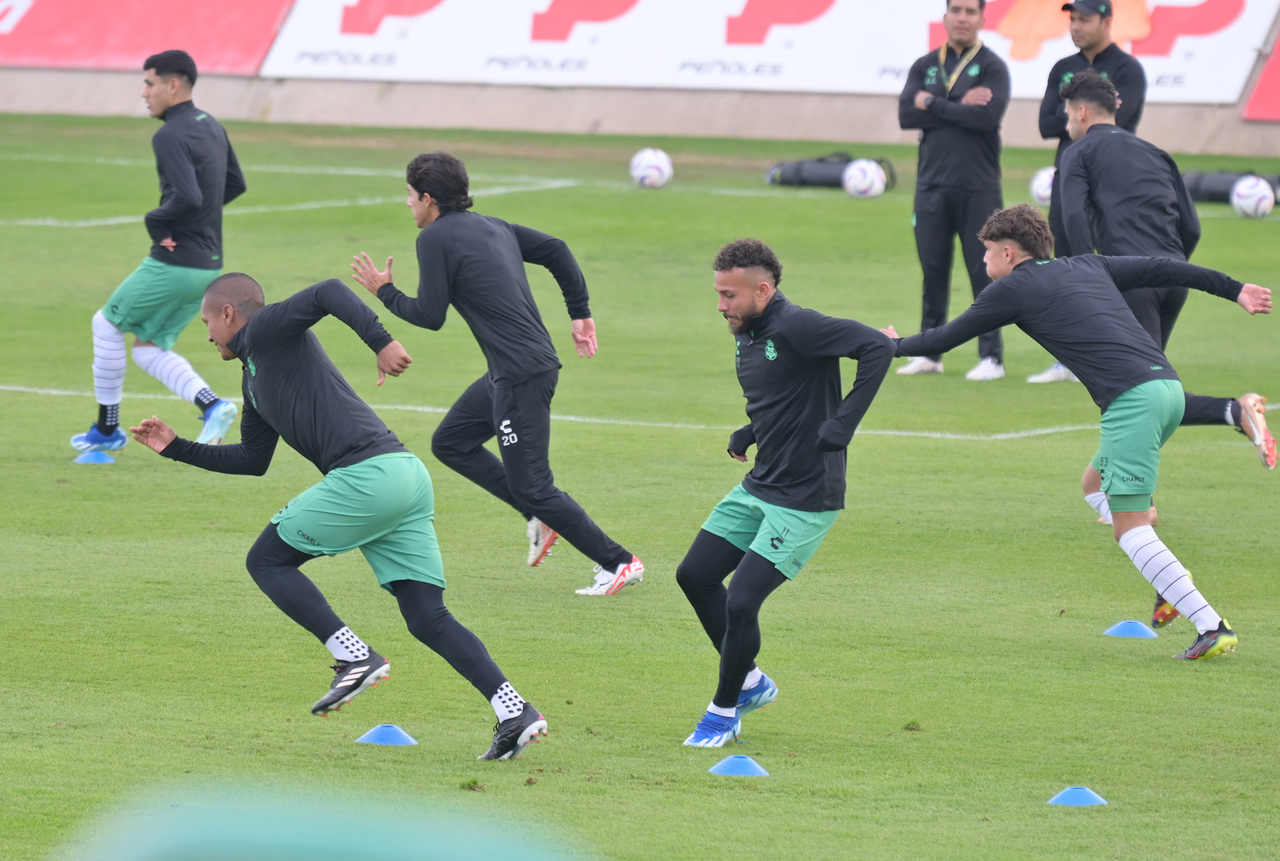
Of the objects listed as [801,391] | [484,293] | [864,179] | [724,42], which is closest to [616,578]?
[484,293]

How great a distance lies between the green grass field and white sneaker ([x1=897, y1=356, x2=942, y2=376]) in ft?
1.18

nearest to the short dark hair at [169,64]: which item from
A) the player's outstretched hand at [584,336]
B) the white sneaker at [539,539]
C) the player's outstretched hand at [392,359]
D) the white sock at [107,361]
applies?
the white sock at [107,361]

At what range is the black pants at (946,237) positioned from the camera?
43.3ft

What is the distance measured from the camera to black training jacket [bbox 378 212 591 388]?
7438 mm

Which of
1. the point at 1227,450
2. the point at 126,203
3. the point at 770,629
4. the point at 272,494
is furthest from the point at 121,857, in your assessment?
the point at 126,203

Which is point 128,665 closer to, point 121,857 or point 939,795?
point 939,795

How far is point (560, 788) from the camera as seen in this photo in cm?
533

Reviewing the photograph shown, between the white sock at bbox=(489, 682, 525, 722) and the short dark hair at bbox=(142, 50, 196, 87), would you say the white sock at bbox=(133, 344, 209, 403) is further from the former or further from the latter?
the white sock at bbox=(489, 682, 525, 722)

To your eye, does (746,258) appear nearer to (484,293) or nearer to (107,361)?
(484,293)

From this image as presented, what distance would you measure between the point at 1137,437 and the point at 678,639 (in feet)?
6.98

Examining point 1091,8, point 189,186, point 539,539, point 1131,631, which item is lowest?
point 539,539

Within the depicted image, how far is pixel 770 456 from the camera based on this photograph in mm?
5957

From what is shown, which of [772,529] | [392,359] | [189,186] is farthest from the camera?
[189,186]

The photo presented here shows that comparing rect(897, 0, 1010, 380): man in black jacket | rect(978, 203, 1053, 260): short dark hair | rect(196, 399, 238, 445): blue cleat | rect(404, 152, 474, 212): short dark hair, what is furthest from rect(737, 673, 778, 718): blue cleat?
rect(897, 0, 1010, 380): man in black jacket
